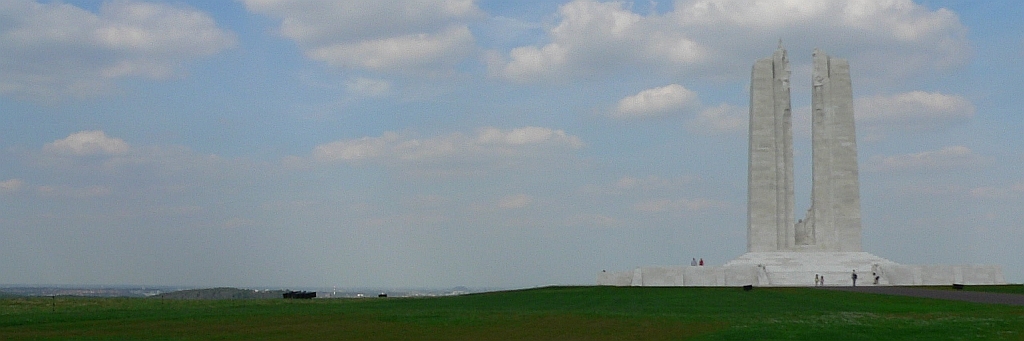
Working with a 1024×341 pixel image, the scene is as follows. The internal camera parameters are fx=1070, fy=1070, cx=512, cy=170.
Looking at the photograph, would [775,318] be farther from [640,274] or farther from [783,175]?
[783,175]

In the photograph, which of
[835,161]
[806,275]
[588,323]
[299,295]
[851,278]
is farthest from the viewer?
[835,161]

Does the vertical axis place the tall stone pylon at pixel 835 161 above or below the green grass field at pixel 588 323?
above

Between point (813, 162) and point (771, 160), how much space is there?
223 centimetres

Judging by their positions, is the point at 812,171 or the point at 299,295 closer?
the point at 299,295

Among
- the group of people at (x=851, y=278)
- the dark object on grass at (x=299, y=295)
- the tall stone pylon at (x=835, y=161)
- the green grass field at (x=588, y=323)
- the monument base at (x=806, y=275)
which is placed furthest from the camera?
the tall stone pylon at (x=835, y=161)

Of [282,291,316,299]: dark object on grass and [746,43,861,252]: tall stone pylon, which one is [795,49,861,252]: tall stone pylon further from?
[282,291,316,299]: dark object on grass

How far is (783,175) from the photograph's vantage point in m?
55.3

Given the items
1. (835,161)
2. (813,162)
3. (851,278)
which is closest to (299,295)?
(851,278)

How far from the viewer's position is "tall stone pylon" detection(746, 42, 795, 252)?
5494 cm

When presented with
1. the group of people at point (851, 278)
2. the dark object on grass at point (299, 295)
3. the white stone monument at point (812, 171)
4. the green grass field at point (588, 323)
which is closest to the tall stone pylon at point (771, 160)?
the white stone monument at point (812, 171)

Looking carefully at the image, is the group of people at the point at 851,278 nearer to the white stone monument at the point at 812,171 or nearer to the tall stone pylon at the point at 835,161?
the white stone monument at the point at 812,171

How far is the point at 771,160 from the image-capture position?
5500 centimetres

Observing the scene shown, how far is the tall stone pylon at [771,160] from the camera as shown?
54938 millimetres

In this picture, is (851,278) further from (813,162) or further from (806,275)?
(813,162)
